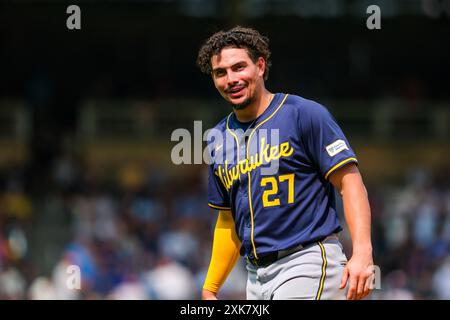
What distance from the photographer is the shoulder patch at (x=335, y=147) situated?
4.37 m

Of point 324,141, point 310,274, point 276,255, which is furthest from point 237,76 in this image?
point 310,274

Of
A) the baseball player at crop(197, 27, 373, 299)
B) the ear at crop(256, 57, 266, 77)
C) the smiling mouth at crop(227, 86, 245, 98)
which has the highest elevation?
the ear at crop(256, 57, 266, 77)

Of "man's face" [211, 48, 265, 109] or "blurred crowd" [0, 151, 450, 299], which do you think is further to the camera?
"blurred crowd" [0, 151, 450, 299]

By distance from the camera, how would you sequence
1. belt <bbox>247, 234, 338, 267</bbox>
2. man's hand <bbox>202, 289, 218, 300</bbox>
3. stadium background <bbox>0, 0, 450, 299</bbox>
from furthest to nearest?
stadium background <bbox>0, 0, 450, 299</bbox> < man's hand <bbox>202, 289, 218, 300</bbox> < belt <bbox>247, 234, 338, 267</bbox>

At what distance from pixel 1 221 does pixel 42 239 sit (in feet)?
3.74

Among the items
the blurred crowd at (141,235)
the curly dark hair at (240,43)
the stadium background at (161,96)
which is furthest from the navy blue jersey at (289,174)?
the stadium background at (161,96)

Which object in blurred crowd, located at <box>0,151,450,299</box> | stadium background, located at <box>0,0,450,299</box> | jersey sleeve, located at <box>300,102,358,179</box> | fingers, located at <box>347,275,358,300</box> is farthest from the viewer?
stadium background, located at <box>0,0,450,299</box>

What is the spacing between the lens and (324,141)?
4402mm

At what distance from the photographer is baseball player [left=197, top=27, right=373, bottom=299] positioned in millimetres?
4414

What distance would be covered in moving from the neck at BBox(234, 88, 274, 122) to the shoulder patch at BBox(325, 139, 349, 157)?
0.47 meters

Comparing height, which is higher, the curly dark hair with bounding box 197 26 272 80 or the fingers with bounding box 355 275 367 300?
the curly dark hair with bounding box 197 26 272 80

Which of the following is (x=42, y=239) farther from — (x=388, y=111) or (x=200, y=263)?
(x=388, y=111)

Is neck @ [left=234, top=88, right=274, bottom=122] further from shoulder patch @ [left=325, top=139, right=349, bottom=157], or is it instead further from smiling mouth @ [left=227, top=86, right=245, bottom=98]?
shoulder patch @ [left=325, top=139, right=349, bottom=157]

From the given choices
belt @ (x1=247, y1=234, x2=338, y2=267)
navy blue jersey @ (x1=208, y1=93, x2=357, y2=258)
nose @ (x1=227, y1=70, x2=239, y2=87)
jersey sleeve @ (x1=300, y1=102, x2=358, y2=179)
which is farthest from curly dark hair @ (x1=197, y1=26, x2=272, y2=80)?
belt @ (x1=247, y1=234, x2=338, y2=267)
